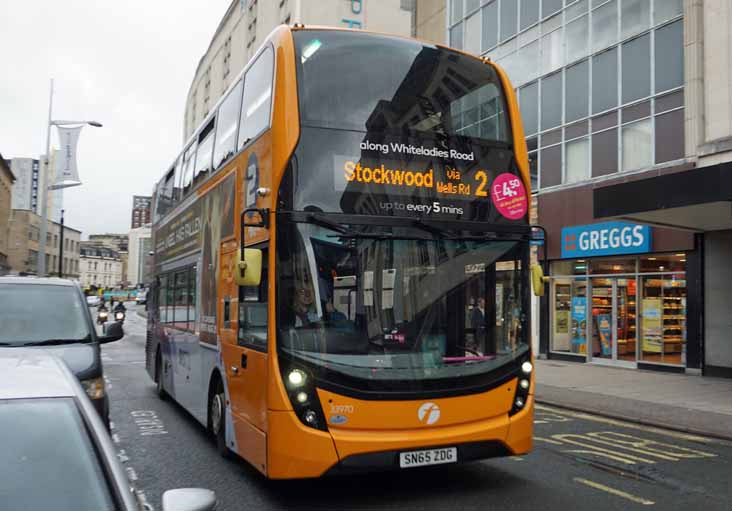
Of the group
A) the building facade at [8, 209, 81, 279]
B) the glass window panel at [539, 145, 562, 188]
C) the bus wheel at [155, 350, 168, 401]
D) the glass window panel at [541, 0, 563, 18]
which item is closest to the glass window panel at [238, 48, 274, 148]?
the bus wheel at [155, 350, 168, 401]

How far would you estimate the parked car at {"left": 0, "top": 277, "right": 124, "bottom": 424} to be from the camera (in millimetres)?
6496

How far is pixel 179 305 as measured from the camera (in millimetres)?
9961

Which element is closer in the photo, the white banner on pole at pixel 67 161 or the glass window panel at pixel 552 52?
the glass window panel at pixel 552 52

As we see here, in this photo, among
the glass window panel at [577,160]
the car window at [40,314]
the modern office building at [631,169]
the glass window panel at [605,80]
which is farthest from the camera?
the glass window panel at [577,160]

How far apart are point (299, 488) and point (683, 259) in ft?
45.4

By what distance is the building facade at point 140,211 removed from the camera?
132 metres

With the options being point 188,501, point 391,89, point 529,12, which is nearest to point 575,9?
point 529,12

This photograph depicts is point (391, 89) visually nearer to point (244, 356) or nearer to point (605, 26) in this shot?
point (244, 356)

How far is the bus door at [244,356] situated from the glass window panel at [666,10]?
15.1 metres

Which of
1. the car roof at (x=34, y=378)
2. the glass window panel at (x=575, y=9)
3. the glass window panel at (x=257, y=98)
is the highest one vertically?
the glass window panel at (x=575, y=9)

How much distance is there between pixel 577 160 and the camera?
66.1 ft

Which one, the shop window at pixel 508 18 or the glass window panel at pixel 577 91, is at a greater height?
the shop window at pixel 508 18

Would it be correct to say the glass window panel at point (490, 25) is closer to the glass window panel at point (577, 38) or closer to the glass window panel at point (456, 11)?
the glass window panel at point (456, 11)

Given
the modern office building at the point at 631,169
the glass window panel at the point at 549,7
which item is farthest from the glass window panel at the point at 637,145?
the glass window panel at the point at 549,7
